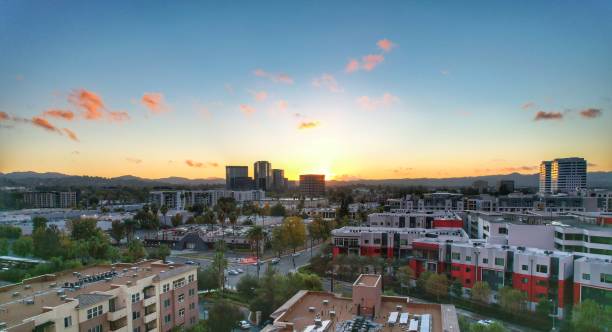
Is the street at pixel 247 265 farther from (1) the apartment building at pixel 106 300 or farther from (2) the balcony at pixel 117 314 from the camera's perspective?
(2) the balcony at pixel 117 314

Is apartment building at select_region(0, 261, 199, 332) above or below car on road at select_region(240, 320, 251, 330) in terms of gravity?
above

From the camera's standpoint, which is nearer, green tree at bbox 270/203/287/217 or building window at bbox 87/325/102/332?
building window at bbox 87/325/102/332

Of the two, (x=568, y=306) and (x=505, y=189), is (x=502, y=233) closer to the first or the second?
(x=568, y=306)

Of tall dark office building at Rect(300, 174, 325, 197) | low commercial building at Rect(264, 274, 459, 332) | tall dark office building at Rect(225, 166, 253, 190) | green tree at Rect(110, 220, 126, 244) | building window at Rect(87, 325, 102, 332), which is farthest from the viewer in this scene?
tall dark office building at Rect(300, 174, 325, 197)

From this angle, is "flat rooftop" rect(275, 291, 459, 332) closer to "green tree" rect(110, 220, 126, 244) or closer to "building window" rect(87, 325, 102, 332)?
"building window" rect(87, 325, 102, 332)

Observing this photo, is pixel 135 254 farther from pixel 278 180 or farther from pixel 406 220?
pixel 278 180

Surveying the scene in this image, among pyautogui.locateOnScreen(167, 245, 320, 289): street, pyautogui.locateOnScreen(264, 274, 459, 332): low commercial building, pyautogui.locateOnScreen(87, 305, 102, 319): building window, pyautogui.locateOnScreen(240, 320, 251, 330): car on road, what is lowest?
pyautogui.locateOnScreen(167, 245, 320, 289): street

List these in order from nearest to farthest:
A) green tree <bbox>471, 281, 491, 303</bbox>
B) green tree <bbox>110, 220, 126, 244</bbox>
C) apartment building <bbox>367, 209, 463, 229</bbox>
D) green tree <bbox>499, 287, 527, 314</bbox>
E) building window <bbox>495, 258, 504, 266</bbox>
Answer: green tree <bbox>499, 287, 527, 314</bbox> → green tree <bbox>471, 281, 491, 303</bbox> → building window <bbox>495, 258, 504, 266</bbox> → apartment building <bbox>367, 209, 463, 229</bbox> → green tree <bbox>110, 220, 126, 244</bbox>

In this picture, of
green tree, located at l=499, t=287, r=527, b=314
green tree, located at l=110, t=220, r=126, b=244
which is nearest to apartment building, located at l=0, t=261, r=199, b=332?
green tree, located at l=499, t=287, r=527, b=314
